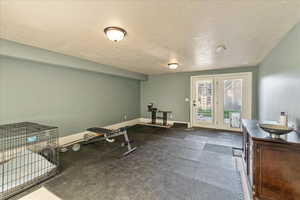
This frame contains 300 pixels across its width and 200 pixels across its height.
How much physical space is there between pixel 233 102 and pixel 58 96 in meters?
5.73

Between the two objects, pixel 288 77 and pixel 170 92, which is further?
pixel 170 92

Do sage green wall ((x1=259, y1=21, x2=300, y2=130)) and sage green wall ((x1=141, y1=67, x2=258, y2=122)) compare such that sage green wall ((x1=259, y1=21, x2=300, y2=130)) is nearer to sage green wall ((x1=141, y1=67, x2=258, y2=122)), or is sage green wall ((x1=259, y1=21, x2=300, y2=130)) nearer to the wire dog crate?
sage green wall ((x1=141, y1=67, x2=258, y2=122))

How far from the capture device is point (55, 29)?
1968mm

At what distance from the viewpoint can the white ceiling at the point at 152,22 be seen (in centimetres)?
144

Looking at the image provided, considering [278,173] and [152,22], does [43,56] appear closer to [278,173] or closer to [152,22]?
[152,22]

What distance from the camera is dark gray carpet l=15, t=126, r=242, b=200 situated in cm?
178

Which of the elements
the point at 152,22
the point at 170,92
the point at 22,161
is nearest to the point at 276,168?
the point at 152,22

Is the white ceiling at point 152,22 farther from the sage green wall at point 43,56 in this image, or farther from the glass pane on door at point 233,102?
the glass pane on door at point 233,102

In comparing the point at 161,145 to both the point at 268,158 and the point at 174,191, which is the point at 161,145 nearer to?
the point at 174,191

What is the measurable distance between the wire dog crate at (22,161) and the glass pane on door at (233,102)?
5356mm

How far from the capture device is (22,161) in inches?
89.1

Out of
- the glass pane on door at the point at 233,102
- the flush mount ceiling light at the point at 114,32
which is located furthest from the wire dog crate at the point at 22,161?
the glass pane on door at the point at 233,102

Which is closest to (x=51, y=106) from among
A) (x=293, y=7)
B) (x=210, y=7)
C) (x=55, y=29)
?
(x=55, y=29)

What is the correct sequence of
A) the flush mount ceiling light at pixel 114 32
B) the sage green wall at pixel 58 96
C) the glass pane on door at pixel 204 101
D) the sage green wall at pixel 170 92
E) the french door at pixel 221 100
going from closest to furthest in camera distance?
the flush mount ceiling light at pixel 114 32 < the sage green wall at pixel 58 96 < the french door at pixel 221 100 < the glass pane on door at pixel 204 101 < the sage green wall at pixel 170 92
